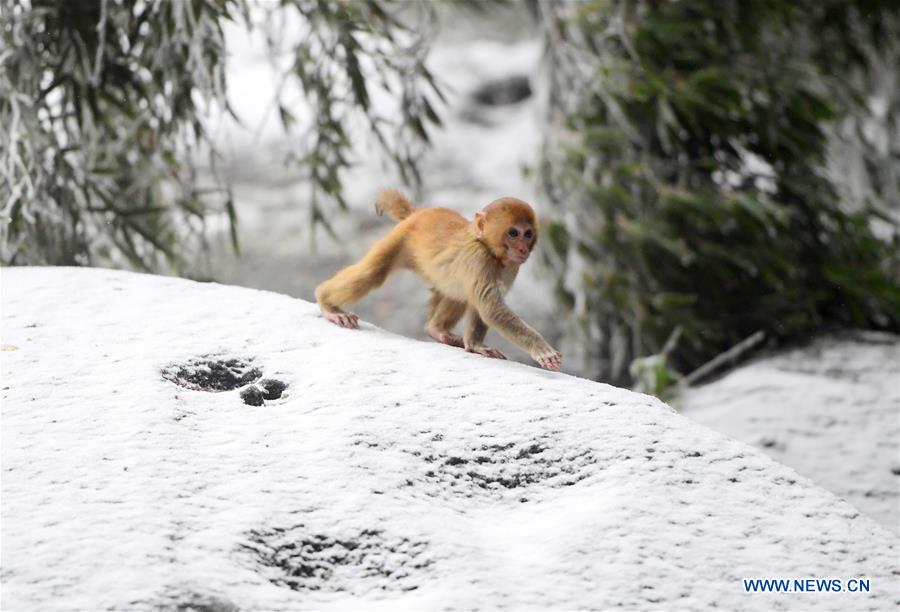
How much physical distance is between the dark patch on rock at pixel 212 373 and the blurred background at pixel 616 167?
2273 mm

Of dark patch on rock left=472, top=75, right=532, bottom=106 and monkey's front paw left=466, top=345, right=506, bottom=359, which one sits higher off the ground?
dark patch on rock left=472, top=75, right=532, bottom=106

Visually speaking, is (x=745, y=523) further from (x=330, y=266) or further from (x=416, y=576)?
(x=330, y=266)

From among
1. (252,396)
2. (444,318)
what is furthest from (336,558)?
(444,318)

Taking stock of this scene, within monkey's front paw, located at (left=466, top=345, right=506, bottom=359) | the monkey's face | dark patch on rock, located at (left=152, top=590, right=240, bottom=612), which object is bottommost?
dark patch on rock, located at (left=152, top=590, right=240, bottom=612)

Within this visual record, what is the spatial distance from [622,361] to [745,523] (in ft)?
18.7

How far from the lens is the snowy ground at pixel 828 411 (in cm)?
561

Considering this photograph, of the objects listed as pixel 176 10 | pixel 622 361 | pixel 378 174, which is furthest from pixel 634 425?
pixel 378 174

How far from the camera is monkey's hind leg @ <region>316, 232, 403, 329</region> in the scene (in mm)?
4262

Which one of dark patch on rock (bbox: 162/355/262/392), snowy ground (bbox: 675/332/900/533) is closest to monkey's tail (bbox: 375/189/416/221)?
A: dark patch on rock (bbox: 162/355/262/392)

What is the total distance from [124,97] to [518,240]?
3.69 m

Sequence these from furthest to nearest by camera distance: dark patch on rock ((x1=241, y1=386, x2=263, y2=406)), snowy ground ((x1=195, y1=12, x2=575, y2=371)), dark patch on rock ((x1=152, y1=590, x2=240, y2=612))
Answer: snowy ground ((x1=195, y1=12, x2=575, y2=371)), dark patch on rock ((x1=241, y1=386, x2=263, y2=406)), dark patch on rock ((x1=152, y1=590, x2=240, y2=612))

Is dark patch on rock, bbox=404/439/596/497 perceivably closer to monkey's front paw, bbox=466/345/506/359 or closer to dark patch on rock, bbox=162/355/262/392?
dark patch on rock, bbox=162/355/262/392

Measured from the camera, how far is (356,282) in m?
4.35

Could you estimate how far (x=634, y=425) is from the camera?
343cm
